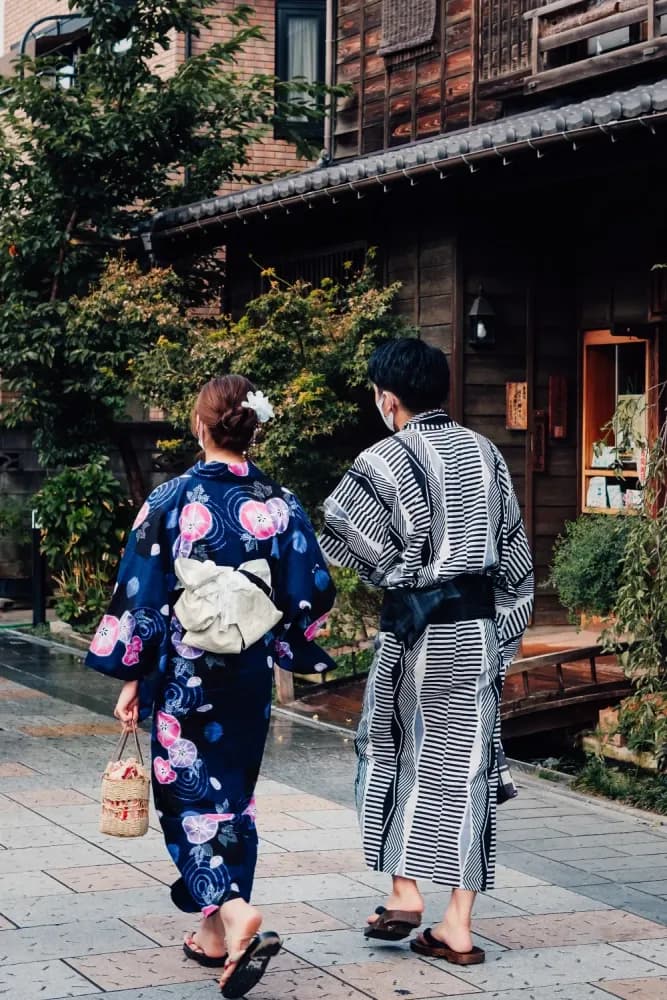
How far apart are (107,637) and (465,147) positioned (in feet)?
21.9

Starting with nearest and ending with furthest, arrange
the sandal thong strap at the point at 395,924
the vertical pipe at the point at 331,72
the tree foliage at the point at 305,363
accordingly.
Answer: the sandal thong strap at the point at 395,924 < the tree foliage at the point at 305,363 < the vertical pipe at the point at 331,72

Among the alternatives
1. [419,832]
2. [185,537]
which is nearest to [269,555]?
[185,537]

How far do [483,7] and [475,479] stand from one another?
9511mm

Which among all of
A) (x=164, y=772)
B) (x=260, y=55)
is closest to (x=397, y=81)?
(x=260, y=55)

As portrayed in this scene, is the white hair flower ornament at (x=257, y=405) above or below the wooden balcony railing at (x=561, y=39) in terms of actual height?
below

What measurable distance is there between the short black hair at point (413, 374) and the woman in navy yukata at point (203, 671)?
18.8 inches

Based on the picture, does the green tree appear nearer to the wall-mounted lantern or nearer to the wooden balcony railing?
the wooden balcony railing

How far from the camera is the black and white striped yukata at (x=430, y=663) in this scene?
507cm

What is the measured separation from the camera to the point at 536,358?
488 inches

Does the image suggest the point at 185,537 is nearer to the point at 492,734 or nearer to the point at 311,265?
the point at 492,734

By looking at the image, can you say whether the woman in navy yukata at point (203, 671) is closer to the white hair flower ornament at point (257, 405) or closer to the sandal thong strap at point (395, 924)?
the white hair flower ornament at point (257, 405)

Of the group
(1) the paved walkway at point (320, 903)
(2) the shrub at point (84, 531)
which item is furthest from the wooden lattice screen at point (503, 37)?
(1) the paved walkway at point (320, 903)

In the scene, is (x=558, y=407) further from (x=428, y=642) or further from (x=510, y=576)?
(x=428, y=642)

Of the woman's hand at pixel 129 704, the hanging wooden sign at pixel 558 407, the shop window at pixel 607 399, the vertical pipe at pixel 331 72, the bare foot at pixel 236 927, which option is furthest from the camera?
the vertical pipe at pixel 331 72
